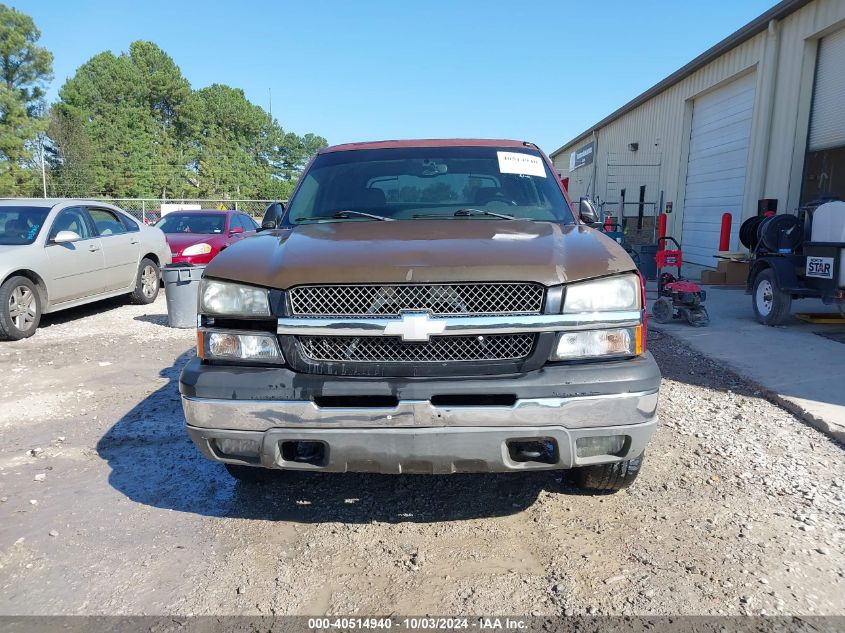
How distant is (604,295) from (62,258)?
24.5ft

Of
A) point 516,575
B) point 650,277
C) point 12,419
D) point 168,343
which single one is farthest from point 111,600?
point 650,277

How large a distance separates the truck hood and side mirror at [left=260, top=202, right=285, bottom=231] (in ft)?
2.58

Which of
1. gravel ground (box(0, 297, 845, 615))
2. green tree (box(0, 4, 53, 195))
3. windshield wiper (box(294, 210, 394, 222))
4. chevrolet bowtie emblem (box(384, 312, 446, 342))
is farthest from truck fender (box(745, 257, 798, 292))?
green tree (box(0, 4, 53, 195))

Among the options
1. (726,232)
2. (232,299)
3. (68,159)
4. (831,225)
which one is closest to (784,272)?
(831,225)

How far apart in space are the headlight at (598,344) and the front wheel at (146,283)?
28.0 feet

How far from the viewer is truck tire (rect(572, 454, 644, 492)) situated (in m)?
2.93

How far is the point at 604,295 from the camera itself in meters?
2.52

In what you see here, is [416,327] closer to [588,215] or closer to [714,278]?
[588,215]

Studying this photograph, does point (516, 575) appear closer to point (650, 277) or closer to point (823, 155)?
point (650, 277)

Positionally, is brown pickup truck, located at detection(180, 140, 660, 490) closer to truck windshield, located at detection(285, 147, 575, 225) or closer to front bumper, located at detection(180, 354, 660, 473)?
front bumper, located at detection(180, 354, 660, 473)

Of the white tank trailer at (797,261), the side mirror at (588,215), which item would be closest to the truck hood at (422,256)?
the side mirror at (588,215)

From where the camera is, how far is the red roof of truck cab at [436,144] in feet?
13.4

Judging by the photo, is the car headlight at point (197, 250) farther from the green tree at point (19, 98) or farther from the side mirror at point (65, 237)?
the green tree at point (19, 98)

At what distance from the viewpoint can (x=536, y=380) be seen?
2391 millimetres
